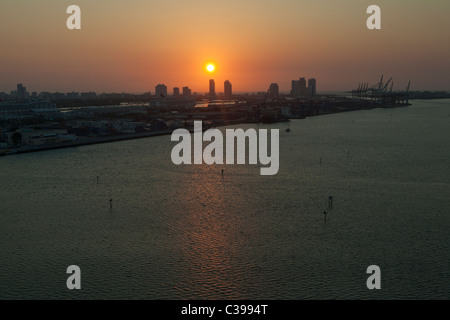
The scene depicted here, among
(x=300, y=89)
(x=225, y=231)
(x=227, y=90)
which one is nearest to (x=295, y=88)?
(x=300, y=89)

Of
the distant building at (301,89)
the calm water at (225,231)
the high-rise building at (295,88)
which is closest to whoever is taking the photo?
the calm water at (225,231)

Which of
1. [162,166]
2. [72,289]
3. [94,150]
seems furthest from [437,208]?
[94,150]

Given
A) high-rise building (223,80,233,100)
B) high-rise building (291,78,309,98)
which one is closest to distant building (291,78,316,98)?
high-rise building (291,78,309,98)

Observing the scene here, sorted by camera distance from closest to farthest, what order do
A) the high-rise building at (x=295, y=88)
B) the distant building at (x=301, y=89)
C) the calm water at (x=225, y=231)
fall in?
the calm water at (x=225, y=231) → the distant building at (x=301, y=89) → the high-rise building at (x=295, y=88)

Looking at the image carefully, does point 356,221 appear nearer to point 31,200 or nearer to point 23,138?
point 31,200

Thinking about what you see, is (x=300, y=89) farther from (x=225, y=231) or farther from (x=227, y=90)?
(x=225, y=231)

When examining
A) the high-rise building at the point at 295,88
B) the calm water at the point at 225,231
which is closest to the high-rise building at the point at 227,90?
the high-rise building at the point at 295,88

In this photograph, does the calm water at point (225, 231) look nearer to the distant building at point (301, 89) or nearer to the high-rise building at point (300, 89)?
the distant building at point (301, 89)

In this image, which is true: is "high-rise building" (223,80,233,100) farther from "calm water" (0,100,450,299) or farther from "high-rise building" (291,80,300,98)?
"calm water" (0,100,450,299)

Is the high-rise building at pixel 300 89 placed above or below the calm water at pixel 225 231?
above
